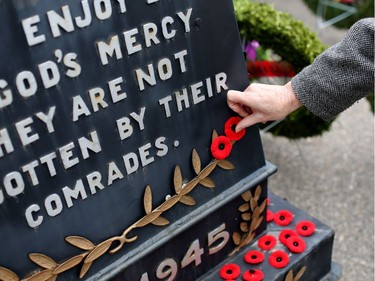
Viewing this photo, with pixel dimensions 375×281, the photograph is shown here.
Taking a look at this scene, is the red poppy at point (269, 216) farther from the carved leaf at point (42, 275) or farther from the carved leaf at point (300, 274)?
the carved leaf at point (42, 275)

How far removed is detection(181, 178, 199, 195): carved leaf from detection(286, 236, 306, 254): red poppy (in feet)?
1.44

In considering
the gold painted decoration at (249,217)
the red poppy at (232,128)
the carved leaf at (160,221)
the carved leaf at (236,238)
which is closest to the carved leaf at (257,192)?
the gold painted decoration at (249,217)

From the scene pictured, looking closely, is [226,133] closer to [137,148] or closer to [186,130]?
[186,130]

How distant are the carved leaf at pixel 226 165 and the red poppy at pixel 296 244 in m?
0.35

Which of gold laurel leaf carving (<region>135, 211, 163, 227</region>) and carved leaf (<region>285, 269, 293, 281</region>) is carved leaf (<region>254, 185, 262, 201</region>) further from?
gold laurel leaf carving (<region>135, 211, 163, 227</region>)

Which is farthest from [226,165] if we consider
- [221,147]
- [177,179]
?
[177,179]

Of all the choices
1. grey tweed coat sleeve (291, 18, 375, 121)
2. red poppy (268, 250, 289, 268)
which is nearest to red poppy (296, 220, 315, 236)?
red poppy (268, 250, 289, 268)

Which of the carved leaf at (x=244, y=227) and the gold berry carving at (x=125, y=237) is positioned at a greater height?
the gold berry carving at (x=125, y=237)

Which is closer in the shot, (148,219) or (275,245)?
(148,219)

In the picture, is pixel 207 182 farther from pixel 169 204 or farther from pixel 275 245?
pixel 275 245

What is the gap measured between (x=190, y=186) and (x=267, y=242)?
0.43 m

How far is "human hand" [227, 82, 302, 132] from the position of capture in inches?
53.3

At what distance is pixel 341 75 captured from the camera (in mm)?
1288

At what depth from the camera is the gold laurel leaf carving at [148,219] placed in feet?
4.30
